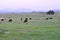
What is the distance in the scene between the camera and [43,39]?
78.0 feet

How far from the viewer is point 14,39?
77.4ft

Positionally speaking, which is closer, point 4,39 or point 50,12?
point 4,39

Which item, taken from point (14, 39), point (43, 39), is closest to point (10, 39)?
point (14, 39)

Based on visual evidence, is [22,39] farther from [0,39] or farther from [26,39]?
[0,39]

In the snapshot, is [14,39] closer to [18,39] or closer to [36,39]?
[18,39]

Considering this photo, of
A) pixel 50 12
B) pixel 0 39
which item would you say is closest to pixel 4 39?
pixel 0 39

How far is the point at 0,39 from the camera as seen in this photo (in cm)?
2400

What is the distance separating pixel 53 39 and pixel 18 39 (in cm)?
395

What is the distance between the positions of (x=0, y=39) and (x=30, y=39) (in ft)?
11.3

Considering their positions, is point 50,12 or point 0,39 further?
point 50,12

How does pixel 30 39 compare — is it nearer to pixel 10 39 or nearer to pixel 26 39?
pixel 26 39

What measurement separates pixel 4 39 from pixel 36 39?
143 inches

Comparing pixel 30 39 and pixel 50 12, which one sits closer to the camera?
pixel 30 39

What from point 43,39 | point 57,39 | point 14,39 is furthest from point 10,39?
point 57,39
